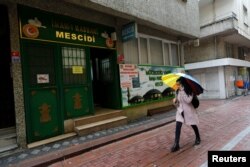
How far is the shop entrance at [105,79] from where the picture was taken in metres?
8.34

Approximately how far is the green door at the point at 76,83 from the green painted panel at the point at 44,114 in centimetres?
43

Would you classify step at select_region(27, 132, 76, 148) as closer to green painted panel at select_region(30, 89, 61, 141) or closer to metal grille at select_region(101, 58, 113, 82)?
green painted panel at select_region(30, 89, 61, 141)

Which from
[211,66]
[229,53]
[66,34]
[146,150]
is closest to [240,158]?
[146,150]

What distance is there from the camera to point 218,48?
16.3 meters

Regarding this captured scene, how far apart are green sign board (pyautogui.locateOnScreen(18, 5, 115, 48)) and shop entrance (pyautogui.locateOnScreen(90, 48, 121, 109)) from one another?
833mm

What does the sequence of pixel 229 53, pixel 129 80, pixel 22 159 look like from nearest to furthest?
pixel 22 159 → pixel 129 80 → pixel 229 53

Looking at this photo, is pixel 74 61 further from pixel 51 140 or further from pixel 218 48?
pixel 218 48

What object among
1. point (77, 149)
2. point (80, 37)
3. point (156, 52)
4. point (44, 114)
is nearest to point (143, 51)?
point (156, 52)

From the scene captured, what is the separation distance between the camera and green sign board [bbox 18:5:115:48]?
5.78 m

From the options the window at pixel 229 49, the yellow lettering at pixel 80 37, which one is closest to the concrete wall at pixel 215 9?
the window at pixel 229 49

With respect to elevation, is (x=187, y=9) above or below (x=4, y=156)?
above

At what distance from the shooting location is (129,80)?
8570 mm

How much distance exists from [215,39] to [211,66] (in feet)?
7.50

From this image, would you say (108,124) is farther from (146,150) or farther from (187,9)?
(187,9)
